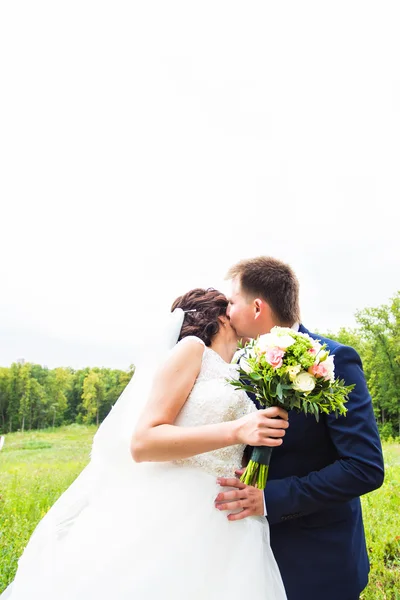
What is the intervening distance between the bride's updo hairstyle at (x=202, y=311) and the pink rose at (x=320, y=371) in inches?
28.7

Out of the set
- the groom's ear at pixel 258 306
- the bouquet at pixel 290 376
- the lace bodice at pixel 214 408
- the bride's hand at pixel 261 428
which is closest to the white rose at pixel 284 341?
the bouquet at pixel 290 376

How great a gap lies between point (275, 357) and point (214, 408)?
0.47m

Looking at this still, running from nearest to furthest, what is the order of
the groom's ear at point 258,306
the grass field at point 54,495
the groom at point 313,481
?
the groom at point 313,481, the groom's ear at point 258,306, the grass field at point 54,495

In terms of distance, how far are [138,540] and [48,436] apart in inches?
325

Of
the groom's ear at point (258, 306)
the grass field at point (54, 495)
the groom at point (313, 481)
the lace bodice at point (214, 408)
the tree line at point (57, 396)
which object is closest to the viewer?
the groom at point (313, 481)

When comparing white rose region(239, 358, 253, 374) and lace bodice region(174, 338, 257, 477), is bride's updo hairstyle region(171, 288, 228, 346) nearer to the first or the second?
lace bodice region(174, 338, 257, 477)

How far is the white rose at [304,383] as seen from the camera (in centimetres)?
211

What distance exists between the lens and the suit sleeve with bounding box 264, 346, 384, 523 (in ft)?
7.57

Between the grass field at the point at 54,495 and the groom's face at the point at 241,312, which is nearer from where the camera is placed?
the groom's face at the point at 241,312

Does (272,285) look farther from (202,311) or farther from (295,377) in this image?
(295,377)

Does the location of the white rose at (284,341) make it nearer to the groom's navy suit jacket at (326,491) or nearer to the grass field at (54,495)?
the groom's navy suit jacket at (326,491)

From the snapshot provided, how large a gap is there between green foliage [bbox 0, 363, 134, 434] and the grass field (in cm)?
34

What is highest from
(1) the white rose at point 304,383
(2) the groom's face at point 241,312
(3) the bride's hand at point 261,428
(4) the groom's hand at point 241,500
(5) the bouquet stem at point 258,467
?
(2) the groom's face at point 241,312

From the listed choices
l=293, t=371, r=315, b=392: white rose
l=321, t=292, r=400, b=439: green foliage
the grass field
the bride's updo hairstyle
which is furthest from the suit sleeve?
l=321, t=292, r=400, b=439: green foliage
